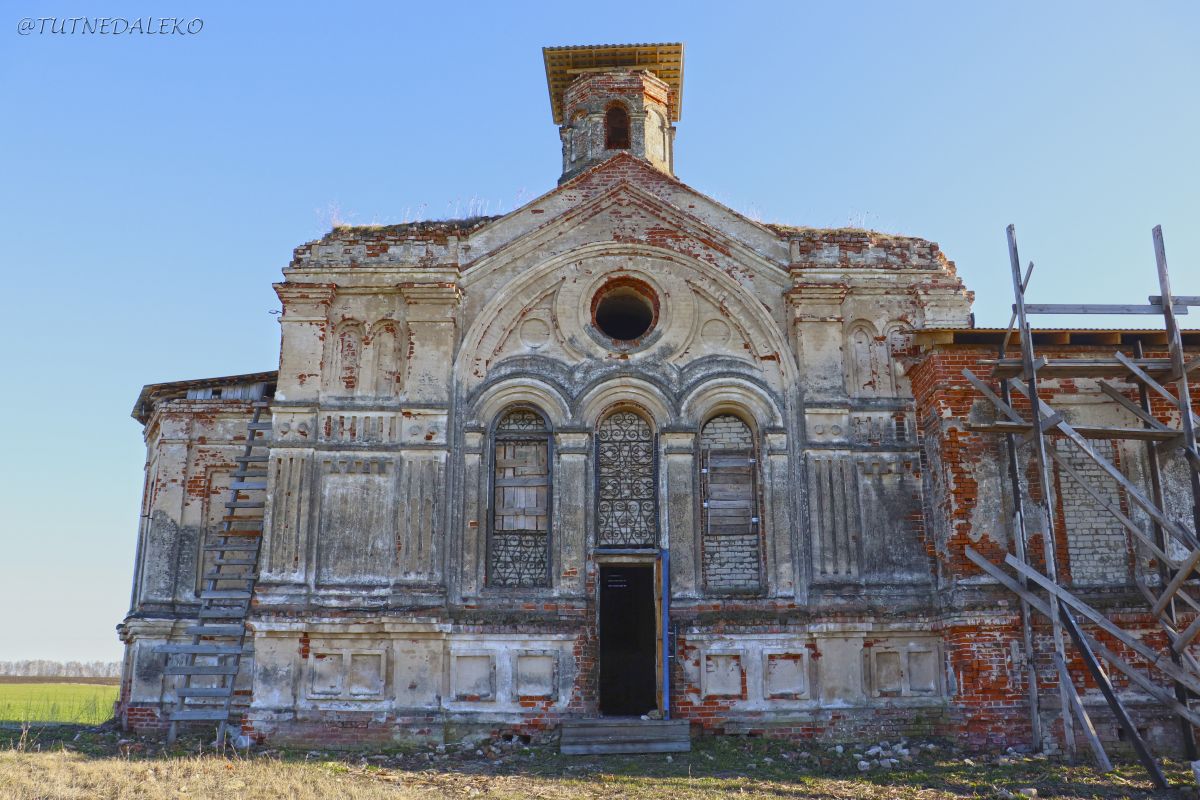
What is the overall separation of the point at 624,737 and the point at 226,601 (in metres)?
6.63

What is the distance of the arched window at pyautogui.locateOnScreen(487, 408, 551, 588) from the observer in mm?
15117

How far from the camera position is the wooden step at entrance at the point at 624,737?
1336 centimetres

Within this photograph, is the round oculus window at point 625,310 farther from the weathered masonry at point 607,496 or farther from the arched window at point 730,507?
the arched window at point 730,507

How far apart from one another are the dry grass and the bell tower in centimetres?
1140

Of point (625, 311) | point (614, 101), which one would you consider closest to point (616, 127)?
point (614, 101)

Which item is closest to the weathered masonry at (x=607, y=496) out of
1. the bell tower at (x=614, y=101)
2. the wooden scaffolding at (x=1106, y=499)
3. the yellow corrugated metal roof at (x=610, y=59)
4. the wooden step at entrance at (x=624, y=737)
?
the wooden scaffolding at (x=1106, y=499)

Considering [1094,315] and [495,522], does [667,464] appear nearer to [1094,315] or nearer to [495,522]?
[495,522]

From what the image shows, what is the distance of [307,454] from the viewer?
Result: 49.6 ft

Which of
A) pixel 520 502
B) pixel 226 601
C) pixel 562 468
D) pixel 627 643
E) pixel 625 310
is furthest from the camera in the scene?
pixel 625 310

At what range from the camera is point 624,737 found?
13461 mm

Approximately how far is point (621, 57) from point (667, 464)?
32.6ft

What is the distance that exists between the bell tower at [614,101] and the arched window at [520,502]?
264 inches

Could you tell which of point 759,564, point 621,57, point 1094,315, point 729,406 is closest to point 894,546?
point 759,564

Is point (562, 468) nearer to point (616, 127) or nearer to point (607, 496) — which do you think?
point (607, 496)
